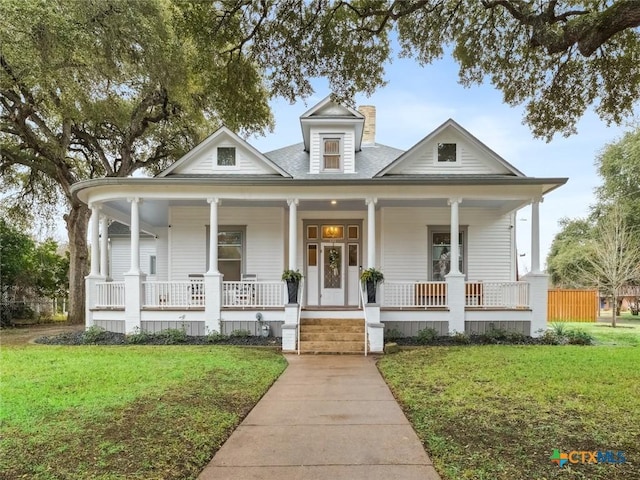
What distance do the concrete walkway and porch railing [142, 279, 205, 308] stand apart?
5630 mm

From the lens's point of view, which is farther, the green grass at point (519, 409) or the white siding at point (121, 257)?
the white siding at point (121, 257)

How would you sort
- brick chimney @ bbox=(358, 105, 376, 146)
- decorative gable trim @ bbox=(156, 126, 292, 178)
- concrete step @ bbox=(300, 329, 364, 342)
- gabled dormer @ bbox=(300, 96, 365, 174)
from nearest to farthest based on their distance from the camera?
concrete step @ bbox=(300, 329, 364, 342), decorative gable trim @ bbox=(156, 126, 292, 178), gabled dormer @ bbox=(300, 96, 365, 174), brick chimney @ bbox=(358, 105, 376, 146)

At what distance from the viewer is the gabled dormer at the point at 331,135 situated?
41.6 feet

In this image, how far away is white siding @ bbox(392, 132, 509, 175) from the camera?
12.5m

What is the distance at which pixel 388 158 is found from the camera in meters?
14.4

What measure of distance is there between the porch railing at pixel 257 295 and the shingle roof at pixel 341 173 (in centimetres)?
351

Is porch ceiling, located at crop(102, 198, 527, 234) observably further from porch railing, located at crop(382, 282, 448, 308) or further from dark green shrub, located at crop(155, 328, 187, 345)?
dark green shrub, located at crop(155, 328, 187, 345)

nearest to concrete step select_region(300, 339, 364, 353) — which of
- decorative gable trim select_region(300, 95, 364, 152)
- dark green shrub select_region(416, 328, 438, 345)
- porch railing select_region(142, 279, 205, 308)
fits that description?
dark green shrub select_region(416, 328, 438, 345)

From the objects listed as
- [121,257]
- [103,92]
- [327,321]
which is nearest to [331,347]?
[327,321]

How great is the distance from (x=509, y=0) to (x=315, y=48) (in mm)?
3112

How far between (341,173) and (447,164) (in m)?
Result: 3.22

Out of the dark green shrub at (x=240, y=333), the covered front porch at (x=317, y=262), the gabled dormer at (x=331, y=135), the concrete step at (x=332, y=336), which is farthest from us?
the gabled dormer at (x=331, y=135)

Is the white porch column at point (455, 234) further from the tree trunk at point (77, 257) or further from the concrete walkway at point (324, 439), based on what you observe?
the tree trunk at point (77, 257)

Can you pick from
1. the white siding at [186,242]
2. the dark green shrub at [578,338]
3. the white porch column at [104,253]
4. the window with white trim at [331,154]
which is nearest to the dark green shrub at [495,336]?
the dark green shrub at [578,338]
